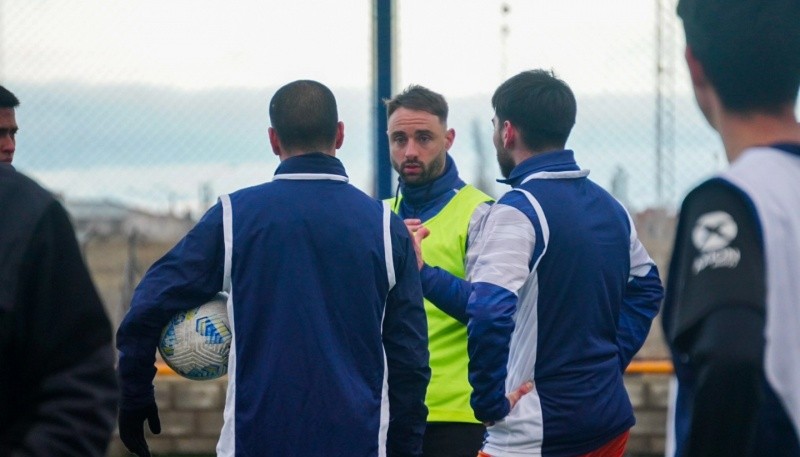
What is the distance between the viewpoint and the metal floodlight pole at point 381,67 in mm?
5641

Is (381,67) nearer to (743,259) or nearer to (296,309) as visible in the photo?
(296,309)

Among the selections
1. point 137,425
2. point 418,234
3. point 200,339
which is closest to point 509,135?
point 418,234

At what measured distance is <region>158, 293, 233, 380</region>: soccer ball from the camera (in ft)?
12.3

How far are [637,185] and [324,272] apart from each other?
3216mm

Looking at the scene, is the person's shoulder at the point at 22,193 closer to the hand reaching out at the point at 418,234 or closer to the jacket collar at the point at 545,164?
the hand reaching out at the point at 418,234

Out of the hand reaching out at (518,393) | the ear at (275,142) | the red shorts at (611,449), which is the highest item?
the ear at (275,142)

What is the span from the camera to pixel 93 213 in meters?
7.65

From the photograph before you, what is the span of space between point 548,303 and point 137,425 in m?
1.26

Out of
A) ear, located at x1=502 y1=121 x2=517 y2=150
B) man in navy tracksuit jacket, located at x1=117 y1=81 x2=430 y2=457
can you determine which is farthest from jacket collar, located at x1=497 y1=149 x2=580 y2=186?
man in navy tracksuit jacket, located at x1=117 y1=81 x2=430 y2=457

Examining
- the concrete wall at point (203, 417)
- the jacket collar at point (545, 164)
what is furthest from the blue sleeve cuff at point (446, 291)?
the concrete wall at point (203, 417)

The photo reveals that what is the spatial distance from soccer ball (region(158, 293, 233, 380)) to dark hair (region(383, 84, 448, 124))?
1533mm

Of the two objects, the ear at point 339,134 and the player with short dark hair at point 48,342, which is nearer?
the player with short dark hair at point 48,342

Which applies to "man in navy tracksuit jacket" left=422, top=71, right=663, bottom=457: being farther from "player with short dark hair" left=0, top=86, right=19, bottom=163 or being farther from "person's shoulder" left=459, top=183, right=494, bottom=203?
"player with short dark hair" left=0, top=86, right=19, bottom=163

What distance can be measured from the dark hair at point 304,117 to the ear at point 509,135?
594 mm
